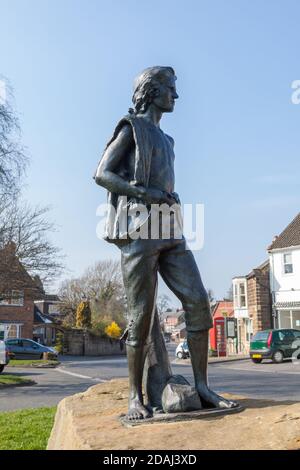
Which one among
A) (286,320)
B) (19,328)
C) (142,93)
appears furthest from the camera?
(19,328)

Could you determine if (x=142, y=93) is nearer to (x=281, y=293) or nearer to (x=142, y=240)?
(x=142, y=240)

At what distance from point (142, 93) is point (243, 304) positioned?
100 ft

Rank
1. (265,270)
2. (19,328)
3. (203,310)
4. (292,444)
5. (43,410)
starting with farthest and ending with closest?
(19,328) → (265,270) → (43,410) → (203,310) → (292,444)

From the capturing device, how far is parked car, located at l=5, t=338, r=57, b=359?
1132 inches

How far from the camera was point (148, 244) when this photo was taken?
3934 millimetres

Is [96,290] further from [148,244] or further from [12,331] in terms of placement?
[148,244]

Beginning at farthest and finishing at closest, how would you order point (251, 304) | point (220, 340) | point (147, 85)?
A: 1. point (220, 340)
2. point (251, 304)
3. point (147, 85)

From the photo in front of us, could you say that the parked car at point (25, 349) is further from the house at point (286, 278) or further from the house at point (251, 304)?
the house at point (286, 278)

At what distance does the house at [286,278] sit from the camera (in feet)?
95.8

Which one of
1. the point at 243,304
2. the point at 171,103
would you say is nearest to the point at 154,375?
the point at 171,103

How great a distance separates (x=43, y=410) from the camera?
863cm

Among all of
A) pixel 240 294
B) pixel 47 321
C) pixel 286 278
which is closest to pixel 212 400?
pixel 286 278

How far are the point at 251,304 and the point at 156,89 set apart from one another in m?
28.9

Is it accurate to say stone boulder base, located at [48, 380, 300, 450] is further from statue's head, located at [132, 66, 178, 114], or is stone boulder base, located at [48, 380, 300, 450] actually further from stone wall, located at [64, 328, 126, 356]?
stone wall, located at [64, 328, 126, 356]
